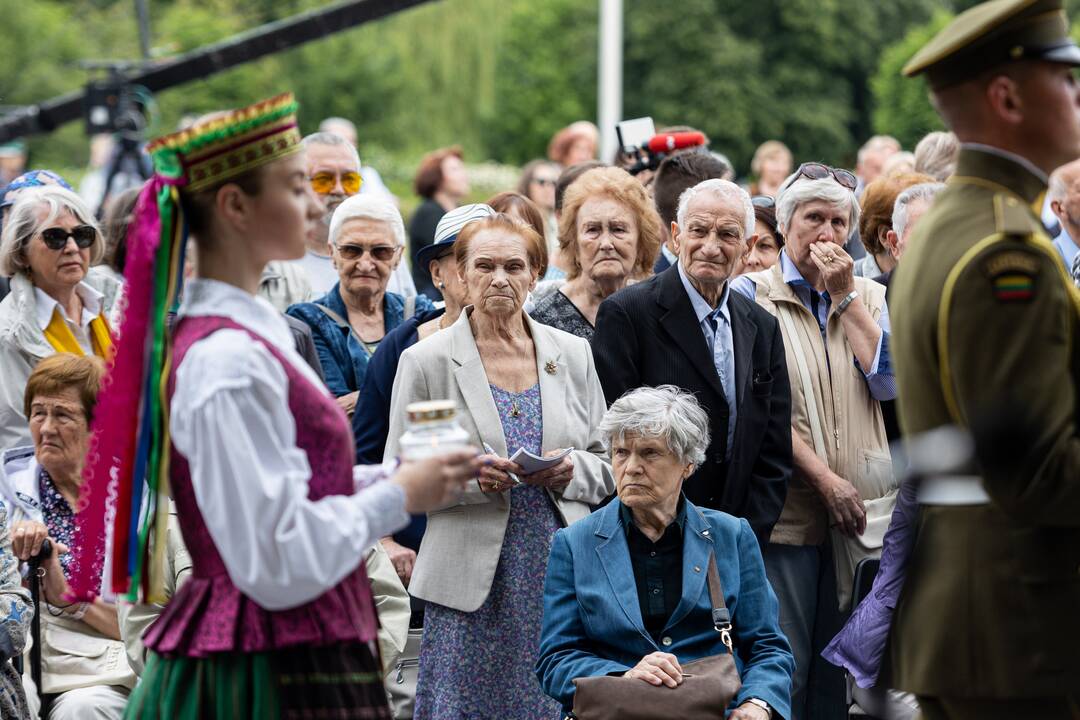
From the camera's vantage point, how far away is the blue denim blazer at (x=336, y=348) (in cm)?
584

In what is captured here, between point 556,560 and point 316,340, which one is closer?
point 556,560

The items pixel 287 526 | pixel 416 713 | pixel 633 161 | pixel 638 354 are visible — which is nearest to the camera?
pixel 287 526

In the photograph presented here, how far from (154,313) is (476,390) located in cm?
213

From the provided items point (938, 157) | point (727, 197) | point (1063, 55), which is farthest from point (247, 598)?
point (938, 157)

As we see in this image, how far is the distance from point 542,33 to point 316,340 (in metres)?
32.3

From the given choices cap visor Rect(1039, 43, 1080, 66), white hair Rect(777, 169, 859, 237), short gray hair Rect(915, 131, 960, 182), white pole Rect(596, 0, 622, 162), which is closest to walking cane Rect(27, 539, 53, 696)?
white hair Rect(777, 169, 859, 237)

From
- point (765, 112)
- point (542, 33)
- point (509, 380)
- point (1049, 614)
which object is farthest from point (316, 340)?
point (542, 33)

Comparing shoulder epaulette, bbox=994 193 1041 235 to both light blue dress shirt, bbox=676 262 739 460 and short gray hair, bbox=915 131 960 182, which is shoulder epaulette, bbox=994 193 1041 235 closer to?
light blue dress shirt, bbox=676 262 739 460

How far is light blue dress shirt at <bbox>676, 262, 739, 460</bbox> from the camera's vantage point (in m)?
5.32

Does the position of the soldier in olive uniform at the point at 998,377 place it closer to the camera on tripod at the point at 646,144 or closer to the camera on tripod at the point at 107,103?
the camera on tripod at the point at 646,144

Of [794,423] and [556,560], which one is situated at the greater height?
[794,423]

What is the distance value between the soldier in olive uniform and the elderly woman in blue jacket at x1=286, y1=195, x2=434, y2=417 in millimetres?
3217

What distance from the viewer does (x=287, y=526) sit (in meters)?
2.74

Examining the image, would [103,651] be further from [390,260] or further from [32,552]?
[390,260]
